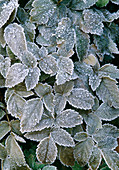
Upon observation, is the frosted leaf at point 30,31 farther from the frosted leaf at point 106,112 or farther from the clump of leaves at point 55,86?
the frosted leaf at point 106,112

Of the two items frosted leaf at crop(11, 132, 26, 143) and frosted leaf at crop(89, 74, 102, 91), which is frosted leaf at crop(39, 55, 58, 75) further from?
frosted leaf at crop(11, 132, 26, 143)

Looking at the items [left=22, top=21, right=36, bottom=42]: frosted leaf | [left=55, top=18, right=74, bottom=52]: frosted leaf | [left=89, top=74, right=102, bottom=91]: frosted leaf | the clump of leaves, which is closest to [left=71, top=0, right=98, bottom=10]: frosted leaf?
the clump of leaves

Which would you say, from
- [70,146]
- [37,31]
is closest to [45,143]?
[70,146]

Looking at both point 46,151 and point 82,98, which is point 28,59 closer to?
point 82,98

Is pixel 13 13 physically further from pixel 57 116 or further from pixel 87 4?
pixel 57 116

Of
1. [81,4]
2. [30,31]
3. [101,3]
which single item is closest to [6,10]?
[30,31]

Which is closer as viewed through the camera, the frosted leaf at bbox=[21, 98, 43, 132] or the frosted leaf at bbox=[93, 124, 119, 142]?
the frosted leaf at bbox=[21, 98, 43, 132]
